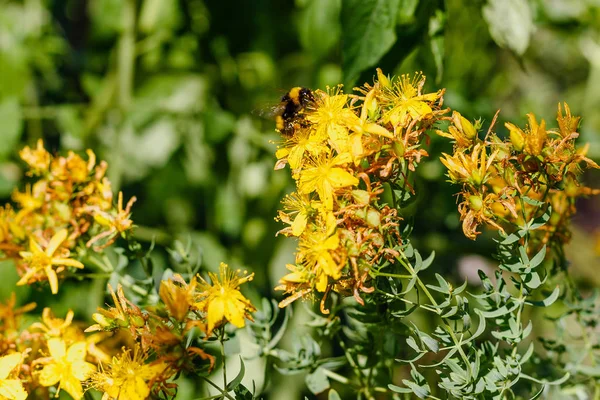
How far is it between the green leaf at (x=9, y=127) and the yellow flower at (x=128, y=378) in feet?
2.12

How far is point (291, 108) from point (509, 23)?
1.13 ft

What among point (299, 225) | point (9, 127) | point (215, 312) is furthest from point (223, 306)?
point (9, 127)

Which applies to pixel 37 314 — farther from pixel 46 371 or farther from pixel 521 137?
Answer: pixel 521 137

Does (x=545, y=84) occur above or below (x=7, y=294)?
below

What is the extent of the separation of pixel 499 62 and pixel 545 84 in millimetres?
262

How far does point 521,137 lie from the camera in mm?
666

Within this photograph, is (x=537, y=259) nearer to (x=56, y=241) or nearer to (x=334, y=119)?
(x=334, y=119)

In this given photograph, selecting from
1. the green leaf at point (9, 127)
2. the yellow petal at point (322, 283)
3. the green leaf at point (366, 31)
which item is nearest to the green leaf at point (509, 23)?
the green leaf at point (366, 31)

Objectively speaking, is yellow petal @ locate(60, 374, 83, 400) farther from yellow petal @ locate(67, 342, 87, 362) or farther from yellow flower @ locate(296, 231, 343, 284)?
yellow flower @ locate(296, 231, 343, 284)

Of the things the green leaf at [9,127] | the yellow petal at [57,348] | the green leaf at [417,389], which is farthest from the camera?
the green leaf at [9,127]

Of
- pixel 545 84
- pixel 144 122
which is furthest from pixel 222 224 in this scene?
pixel 545 84

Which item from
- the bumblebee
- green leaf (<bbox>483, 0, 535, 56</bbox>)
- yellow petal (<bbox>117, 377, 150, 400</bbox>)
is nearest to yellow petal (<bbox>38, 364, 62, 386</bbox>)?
yellow petal (<bbox>117, 377, 150, 400</bbox>)

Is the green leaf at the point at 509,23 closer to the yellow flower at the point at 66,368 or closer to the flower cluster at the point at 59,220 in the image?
the flower cluster at the point at 59,220

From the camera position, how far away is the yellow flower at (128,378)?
64cm
